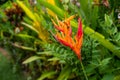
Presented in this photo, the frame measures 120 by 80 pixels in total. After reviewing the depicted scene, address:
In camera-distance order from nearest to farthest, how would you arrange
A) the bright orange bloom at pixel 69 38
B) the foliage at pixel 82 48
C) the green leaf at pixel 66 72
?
the bright orange bloom at pixel 69 38, the foliage at pixel 82 48, the green leaf at pixel 66 72

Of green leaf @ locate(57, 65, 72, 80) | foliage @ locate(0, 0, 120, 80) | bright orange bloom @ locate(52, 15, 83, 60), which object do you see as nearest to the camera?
bright orange bloom @ locate(52, 15, 83, 60)

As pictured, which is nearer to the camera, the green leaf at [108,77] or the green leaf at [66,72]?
the green leaf at [108,77]

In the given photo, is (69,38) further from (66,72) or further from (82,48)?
(66,72)

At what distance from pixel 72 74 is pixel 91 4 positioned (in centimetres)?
63

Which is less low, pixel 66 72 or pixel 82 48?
pixel 82 48

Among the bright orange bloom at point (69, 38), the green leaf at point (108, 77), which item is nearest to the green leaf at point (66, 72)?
the green leaf at point (108, 77)

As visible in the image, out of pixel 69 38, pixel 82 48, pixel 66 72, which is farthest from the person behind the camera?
pixel 66 72

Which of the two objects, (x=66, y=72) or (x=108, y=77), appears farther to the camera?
(x=66, y=72)

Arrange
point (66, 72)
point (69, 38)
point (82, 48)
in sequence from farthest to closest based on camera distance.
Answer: point (66, 72) < point (82, 48) < point (69, 38)

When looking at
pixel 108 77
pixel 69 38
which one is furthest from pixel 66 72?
pixel 69 38

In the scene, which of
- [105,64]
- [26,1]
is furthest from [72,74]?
[26,1]

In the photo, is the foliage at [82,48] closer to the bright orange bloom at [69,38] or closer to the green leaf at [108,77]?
the green leaf at [108,77]

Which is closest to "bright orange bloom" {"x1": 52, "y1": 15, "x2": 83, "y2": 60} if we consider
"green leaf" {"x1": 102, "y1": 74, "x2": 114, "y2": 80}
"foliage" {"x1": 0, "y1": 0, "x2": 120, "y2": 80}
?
"foliage" {"x1": 0, "y1": 0, "x2": 120, "y2": 80}

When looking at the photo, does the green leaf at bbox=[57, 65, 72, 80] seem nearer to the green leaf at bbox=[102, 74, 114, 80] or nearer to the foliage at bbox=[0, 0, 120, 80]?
the foliage at bbox=[0, 0, 120, 80]
